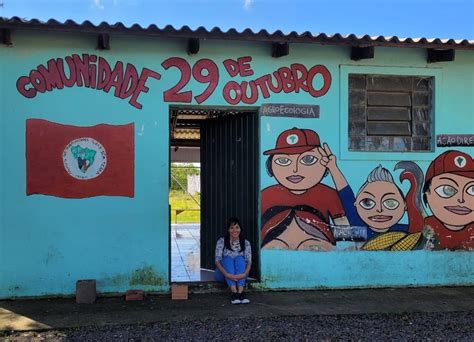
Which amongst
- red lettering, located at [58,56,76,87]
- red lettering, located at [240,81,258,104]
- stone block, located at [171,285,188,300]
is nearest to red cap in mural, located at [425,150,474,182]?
red lettering, located at [240,81,258,104]

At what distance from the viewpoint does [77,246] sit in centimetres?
633

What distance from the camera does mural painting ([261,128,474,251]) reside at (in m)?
6.73

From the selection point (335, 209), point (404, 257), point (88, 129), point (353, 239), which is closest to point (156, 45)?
point (88, 129)

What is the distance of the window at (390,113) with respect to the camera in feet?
23.0

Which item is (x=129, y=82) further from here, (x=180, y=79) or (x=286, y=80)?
(x=286, y=80)

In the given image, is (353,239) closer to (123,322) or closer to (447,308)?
(447,308)

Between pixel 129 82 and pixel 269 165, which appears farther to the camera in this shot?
pixel 269 165

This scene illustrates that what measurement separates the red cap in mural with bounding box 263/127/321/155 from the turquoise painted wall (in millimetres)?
103

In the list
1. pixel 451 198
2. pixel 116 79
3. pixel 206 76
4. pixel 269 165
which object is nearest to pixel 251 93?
pixel 206 76

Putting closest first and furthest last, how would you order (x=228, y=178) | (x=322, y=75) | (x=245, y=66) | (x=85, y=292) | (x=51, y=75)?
(x=85, y=292)
(x=51, y=75)
(x=245, y=66)
(x=322, y=75)
(x=228, y=178)

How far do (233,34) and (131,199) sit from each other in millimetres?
2342

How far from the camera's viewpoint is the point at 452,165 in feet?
23.2

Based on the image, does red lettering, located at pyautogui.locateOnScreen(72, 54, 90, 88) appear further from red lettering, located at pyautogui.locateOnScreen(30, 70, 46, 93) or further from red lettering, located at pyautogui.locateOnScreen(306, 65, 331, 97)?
red lettering, located at pyautogui.locateOnScreen(306, 65, 331, 97)

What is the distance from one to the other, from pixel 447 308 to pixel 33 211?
497cm
